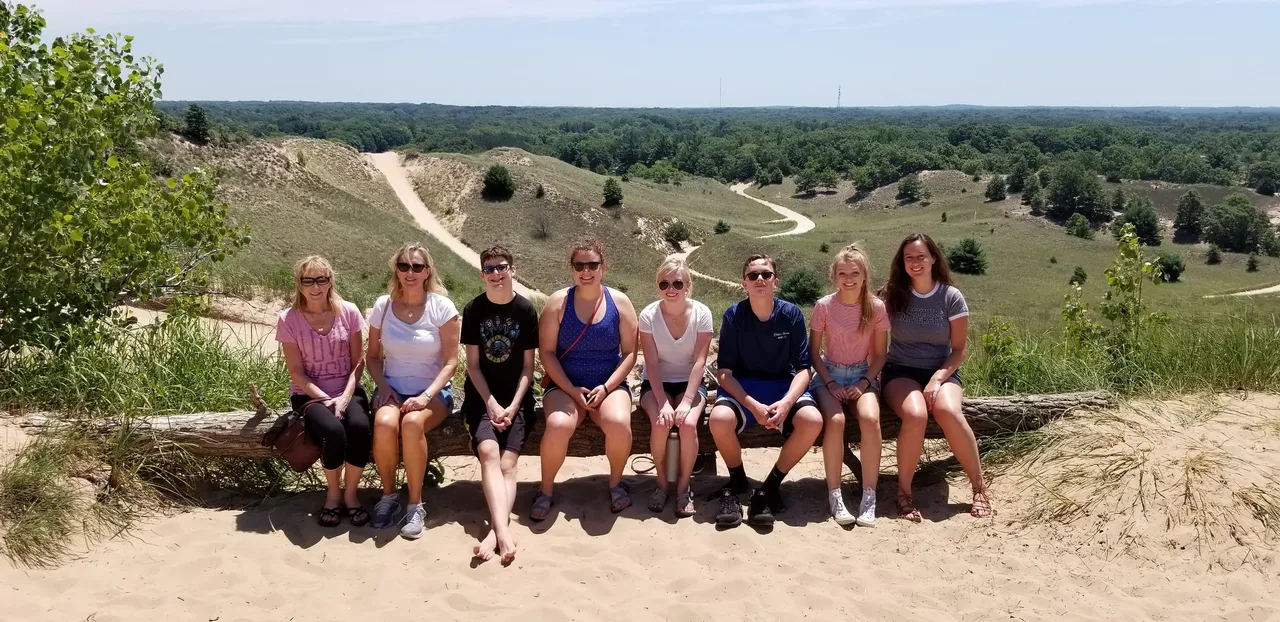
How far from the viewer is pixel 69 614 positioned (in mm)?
3541

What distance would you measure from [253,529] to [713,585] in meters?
2.40

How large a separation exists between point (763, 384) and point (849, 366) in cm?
54

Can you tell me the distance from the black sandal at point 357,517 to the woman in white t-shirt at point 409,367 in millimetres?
64

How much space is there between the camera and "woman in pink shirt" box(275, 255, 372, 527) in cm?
448

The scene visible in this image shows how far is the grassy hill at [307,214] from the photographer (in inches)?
1123

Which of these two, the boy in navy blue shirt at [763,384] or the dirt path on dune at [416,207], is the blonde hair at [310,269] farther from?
the dirt path on dune at [416,207]

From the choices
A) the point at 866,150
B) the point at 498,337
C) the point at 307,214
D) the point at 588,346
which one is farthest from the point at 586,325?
the point at 866,150

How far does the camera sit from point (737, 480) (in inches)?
195

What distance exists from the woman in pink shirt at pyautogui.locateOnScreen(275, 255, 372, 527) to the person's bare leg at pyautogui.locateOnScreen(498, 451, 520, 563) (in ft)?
2.42

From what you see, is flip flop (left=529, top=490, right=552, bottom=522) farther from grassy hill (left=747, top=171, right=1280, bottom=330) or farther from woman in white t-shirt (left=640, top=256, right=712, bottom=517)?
grassy hill (left=747, top=171, right=1280, bottom=330)

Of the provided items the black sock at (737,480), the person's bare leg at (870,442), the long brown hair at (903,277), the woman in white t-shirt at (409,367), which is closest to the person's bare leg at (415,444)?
the woman in white t-shirt at (409,367)

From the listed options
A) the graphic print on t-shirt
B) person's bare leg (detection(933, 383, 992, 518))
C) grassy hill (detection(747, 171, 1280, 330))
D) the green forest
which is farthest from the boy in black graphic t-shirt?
the green forest

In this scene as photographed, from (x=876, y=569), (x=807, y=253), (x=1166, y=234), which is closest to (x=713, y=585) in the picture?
(x=876, y=569)

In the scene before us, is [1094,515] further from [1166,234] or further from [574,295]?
[1166,234]
